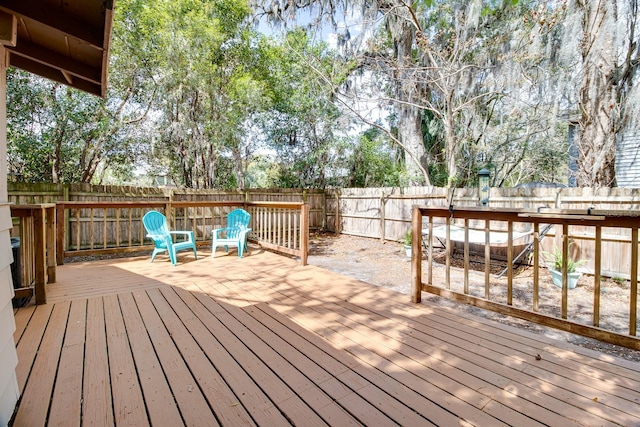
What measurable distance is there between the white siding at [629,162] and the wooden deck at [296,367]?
8520mm

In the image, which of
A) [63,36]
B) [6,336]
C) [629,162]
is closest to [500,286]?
[6,336]

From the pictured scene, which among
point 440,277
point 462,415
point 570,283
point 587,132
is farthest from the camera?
point 587,132

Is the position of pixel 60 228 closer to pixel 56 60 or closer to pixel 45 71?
pixel 45 71

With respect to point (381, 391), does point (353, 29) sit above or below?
above

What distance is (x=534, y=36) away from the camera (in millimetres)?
6105

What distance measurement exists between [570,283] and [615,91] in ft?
11.5

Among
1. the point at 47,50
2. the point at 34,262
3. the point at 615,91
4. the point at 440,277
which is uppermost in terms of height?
the point at 615,91

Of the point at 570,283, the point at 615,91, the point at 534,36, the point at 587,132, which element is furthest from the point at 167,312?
the point at 534,36

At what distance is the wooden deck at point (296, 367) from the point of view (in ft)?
4.53

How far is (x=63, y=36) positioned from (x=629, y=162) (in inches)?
440

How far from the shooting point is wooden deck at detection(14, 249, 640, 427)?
1.38 m

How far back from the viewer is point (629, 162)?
7773 mm

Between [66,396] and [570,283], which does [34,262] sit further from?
[570,283]

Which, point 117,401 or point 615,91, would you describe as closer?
point 117,401
